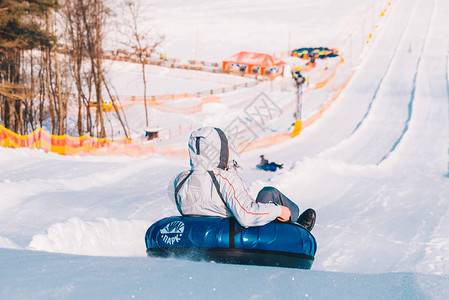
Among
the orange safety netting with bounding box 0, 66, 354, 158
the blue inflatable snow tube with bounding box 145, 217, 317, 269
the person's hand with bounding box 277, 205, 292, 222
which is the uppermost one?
the person's hand with bounding box 277, 205, 292, 222

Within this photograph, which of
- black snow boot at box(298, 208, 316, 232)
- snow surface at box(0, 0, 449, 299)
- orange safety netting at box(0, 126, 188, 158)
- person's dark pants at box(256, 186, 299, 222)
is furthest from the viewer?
orange safety netting at box(0, 126, 188, 158)

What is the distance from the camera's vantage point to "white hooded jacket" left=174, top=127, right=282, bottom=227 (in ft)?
11.1

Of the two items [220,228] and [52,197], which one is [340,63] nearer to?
[52,197]

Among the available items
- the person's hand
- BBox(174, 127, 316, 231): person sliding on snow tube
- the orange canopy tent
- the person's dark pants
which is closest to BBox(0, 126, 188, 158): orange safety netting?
BBox(174, 127, 316, 231): person sliding on snow tube

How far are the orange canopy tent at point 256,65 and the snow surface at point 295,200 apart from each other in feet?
36.3

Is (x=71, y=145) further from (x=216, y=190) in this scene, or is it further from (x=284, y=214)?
(x=284, y=214)

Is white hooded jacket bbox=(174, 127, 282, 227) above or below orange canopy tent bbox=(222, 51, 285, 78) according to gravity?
below

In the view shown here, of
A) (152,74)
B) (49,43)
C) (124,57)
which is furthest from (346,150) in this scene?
(124,57)

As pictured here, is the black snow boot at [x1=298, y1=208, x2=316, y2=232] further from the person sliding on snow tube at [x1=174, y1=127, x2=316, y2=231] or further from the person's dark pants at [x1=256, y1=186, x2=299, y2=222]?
the person sliding on snow tube at [x1=174, y1=127, x2=316, y2=231]

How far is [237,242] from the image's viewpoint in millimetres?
3387

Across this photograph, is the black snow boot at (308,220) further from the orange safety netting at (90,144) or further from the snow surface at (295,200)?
the orange safety netting at (90,144)

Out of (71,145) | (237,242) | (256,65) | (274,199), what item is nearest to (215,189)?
(237,242)

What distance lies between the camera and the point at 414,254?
5484 millimetres

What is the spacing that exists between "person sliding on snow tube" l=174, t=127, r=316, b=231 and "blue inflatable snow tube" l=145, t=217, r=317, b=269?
0.29ft
